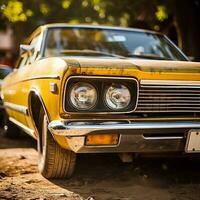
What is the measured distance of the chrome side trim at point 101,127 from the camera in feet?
10.9

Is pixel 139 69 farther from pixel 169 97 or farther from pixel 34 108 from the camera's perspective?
pixel 34 108

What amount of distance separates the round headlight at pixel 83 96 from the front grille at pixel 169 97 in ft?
1.20

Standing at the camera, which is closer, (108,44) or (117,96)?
(117,96)

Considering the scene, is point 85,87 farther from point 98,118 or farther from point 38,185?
point 38,185

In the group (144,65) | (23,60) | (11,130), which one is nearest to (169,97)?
(144,65)

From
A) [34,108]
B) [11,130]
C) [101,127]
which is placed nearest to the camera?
[101,127]

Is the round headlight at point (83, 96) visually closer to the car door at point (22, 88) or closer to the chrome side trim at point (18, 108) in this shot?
the car door at point (22, 88)

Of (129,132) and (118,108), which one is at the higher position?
(118,108)

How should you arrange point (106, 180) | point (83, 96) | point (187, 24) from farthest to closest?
point (187, 24)
point (106, 180)
point (83, 96)

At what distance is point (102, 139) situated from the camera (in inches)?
135

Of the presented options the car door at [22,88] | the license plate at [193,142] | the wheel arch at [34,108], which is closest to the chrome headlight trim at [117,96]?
the license plate at [193,142]

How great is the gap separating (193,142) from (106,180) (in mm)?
1001

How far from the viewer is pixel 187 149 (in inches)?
141

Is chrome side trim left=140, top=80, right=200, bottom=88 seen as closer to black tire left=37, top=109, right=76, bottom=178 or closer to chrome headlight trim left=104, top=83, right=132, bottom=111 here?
chrome headlight trim left=104, top=83, right=132, bottom=111
